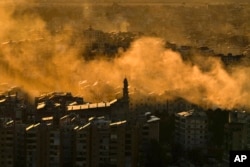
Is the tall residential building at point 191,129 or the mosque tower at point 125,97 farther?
the mosque tower at point 125,97

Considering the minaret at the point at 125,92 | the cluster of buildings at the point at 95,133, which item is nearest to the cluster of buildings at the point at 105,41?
the minaret at the point at 125,92

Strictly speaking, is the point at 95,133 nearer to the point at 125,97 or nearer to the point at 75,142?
the point at 75,142

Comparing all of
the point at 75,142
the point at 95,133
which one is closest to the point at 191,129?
the point at 95,133

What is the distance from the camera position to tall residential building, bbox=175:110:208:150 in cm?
848

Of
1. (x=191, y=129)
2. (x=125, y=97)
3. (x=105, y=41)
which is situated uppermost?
(x=105, y=41)

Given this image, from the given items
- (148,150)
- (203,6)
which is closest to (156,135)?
(148,150)

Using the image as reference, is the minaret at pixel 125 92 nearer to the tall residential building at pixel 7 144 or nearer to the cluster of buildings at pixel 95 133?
the cluster of buildings at pixel 95 133

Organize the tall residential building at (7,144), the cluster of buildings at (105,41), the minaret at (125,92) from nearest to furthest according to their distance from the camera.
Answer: the tall residential building at (7,144) < the minaret at (125,92) < the cluster of buildings at (105,41)

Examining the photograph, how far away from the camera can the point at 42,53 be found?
1284 cm

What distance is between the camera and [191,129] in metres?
8.66

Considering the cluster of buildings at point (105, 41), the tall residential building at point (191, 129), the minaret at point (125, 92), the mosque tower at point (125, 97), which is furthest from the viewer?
the cluster of buildings at point (105, 41)

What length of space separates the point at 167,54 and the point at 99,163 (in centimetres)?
537

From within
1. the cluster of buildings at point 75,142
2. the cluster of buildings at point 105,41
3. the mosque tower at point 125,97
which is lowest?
the cluster of buildings at point 75,142

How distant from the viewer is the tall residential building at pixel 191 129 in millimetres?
8477
